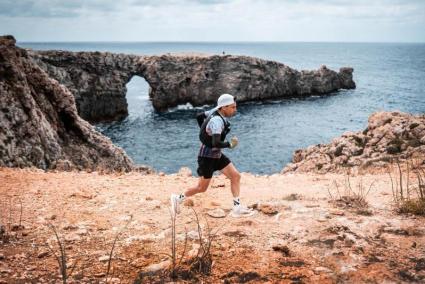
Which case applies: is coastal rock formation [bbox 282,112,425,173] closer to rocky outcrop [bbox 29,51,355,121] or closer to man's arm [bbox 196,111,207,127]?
man's arm [bbox 196,111,207,127]

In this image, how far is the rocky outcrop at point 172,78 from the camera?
6545 cm

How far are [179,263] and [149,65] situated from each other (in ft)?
233

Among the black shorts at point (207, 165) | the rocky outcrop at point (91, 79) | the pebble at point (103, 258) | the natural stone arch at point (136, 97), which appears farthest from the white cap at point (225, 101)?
the natural stone arch at point (136, 97)

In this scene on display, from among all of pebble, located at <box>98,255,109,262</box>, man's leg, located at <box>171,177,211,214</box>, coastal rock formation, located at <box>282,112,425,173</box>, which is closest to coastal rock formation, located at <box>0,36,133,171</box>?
man's leg, located at <box>171,177,211,214</box>

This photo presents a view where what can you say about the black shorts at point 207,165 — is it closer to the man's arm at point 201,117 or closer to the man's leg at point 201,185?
the man's leg at point 201,185

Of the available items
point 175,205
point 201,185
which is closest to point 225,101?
point 201,185

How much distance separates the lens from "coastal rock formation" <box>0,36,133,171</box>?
599 inches

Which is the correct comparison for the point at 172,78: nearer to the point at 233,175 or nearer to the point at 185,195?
the point at 185,195

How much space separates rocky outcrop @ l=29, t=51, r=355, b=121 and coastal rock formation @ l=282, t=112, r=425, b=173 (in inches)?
1919

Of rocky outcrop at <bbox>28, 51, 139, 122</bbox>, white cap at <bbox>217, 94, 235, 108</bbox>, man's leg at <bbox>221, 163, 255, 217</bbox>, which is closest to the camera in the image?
white cap at <bbox>217, 94, 235, 108</bbox>

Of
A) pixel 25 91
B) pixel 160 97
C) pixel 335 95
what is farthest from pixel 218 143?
pixel 335 95

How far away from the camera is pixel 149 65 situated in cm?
7388

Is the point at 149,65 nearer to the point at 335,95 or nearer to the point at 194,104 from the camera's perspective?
the point at 194,104

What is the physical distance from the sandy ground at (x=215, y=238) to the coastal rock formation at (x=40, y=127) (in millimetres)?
5286
